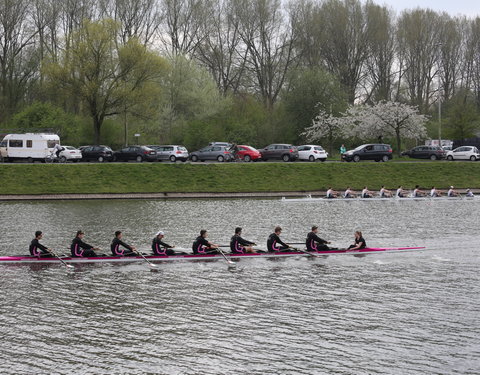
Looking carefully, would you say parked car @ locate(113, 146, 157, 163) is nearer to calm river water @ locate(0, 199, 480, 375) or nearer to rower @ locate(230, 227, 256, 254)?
calm river water @ locate(0, 199, 480, 375)

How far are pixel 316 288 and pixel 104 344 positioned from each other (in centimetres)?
877

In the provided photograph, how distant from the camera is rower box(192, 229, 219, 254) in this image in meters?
29.1

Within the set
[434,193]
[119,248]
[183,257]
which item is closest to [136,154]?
[434,193]

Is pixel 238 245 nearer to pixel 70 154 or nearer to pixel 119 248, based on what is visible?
pixel 119 248

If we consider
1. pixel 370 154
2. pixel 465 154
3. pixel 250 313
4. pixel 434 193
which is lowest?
pixel 250 313

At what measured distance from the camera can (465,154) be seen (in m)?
70.2

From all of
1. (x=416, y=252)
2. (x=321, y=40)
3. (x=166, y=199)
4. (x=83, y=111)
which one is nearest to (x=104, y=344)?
(x=416, y=252)

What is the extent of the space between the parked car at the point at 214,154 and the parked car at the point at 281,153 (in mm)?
4284

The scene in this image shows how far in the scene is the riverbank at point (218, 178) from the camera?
54.6 m

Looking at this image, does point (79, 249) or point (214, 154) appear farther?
point (214, 154)

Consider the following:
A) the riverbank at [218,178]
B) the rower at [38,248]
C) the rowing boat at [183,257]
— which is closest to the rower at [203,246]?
the rowing boat at [183,257]

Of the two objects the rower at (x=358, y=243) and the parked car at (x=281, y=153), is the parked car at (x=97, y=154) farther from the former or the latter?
the rower at (x=358, y=243)

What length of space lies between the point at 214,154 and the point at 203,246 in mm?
37530

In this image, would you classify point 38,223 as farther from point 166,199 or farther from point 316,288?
point 316,288
